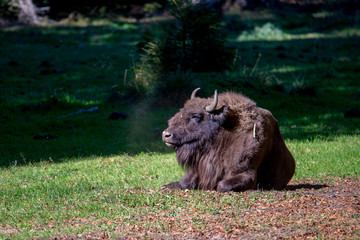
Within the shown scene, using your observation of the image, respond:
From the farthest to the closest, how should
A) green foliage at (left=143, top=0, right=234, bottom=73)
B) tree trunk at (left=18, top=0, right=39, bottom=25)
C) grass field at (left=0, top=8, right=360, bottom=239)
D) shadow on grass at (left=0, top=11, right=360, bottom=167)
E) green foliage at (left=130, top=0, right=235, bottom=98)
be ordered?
tree trunk at (left=18, top=0, right=39, bottom=25), green foliage at (left=143, top=0, right=234, bottom=73), green foliage at (left=130, top=0, right=235, bottom=98), shadow on grass at (left=0, top=11, right=360, bottom=167), grass field at (left=0, top=8, right=360, bottom=239)

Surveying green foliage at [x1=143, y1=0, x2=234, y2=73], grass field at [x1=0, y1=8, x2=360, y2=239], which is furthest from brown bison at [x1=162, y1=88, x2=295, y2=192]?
green foliage at [x1=143, y1=0, x2=234, y2=73]

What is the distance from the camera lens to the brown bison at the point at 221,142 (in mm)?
8047

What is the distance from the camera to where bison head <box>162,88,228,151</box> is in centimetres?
823

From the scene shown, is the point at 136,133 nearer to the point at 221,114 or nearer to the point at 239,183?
the point at 221,114

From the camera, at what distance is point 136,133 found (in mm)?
14227

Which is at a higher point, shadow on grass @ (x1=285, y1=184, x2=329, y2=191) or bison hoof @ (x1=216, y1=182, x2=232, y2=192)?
bison hoof @ (x1=216, y1=182, x2=232, y2=192)

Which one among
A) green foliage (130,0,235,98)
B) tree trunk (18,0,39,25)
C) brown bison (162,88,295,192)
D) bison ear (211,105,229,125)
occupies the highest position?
bison ear (211,105,229,125)

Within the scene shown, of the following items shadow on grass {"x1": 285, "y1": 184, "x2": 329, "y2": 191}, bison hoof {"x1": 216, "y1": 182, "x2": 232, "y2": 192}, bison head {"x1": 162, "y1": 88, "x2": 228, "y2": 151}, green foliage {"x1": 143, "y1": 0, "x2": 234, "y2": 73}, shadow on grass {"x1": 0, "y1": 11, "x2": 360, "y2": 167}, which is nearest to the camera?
bison hoof {"x1": 216, "y1": 182, "x2": 232, "y2": 192}

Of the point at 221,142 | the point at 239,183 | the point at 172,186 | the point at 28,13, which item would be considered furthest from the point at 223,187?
the point at 28,13

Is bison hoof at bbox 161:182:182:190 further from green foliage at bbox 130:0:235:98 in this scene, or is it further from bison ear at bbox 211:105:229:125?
green foliage at bbox 130:0:235:98

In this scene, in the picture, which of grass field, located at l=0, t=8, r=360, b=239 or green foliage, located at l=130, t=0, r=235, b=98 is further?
green foliage, located at l=130, t=0, r=235, b=98

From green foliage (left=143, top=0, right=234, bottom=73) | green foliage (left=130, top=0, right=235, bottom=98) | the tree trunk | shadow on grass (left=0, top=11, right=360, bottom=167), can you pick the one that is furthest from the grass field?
the tree trunk

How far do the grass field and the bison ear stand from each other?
4.00 feet

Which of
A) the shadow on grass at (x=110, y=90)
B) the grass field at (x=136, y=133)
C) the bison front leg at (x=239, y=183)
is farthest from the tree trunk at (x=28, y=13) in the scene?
the bison front leg at (x=239, y=183)
